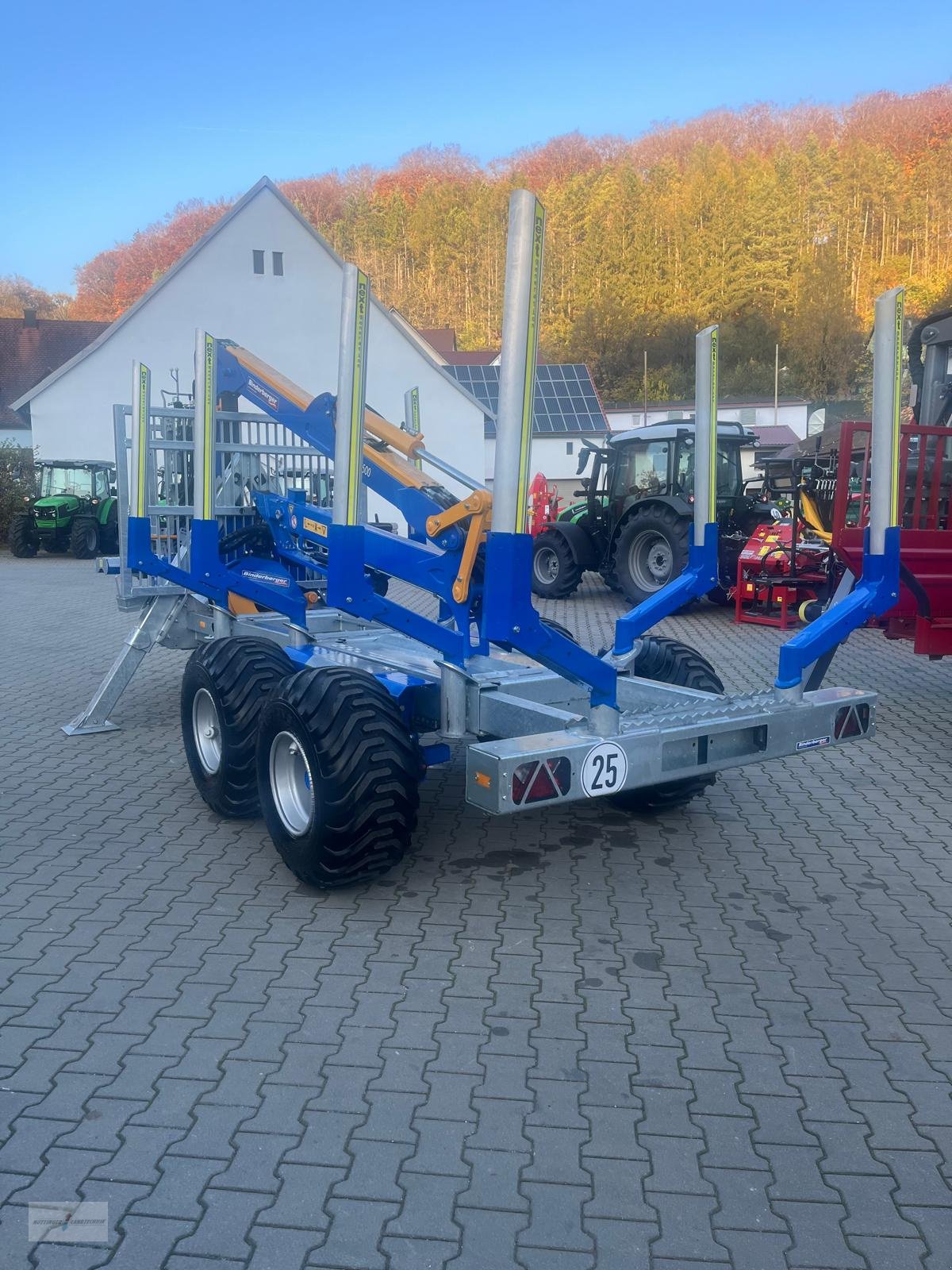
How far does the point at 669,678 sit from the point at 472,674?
112 centimetres

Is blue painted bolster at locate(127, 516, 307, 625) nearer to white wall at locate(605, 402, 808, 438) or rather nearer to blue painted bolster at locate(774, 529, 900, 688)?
blue painted bolster at locate(774, 529, 900, 688)

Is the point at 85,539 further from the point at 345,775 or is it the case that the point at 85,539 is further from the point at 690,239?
the point at 690,239

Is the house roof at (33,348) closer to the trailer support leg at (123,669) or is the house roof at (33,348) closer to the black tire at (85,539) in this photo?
the black tire at (85,539)

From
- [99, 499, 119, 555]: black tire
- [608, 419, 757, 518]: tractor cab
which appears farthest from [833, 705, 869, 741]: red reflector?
[99, 499, 119, 555]: black tire

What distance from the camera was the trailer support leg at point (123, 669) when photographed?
26.5 feet

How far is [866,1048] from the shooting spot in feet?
11.9

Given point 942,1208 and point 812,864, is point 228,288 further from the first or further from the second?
point 942,1208

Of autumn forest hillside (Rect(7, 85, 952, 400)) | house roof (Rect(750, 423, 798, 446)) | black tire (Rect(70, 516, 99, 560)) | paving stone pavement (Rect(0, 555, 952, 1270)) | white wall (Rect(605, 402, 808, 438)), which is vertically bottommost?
paving stone pavement (Rect(0, 555, 952, 1270))

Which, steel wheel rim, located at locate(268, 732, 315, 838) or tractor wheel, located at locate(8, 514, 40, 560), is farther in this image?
tractor wheel, located at locate(8, 514, 40, 560)

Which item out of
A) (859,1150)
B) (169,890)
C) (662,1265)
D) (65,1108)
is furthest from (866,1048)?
(169,890)

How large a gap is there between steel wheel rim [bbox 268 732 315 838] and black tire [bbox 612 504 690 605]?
10.2 meters

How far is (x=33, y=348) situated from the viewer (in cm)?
4544

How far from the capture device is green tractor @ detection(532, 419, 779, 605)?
1480 cm

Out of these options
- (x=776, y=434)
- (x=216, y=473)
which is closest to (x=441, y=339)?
(x=776, y=434)
